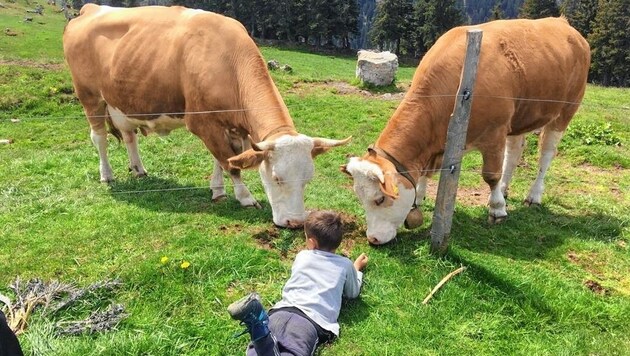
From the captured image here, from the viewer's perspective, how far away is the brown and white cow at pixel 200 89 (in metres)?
6.18

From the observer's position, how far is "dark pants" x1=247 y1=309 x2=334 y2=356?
3537 mm

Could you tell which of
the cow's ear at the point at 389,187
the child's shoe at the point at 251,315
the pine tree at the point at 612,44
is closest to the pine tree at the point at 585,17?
the pine tree at the point at 612,44

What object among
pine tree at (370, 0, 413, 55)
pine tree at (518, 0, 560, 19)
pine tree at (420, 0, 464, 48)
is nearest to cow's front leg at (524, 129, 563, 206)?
pine tree at (420, 0, 464, 48)

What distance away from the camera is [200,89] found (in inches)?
274

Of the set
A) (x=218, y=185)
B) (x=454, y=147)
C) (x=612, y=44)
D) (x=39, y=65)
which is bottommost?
(x=612, y=44)

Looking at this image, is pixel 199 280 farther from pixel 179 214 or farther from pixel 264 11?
pixel 264 11

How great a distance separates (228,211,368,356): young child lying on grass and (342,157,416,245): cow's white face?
0.97 metres

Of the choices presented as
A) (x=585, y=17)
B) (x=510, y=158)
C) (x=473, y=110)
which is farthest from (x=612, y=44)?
(x=473, y=110)

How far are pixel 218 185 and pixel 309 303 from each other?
3.98m

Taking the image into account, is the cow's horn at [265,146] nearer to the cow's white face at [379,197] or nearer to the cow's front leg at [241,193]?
the cow's white face at [379,197]

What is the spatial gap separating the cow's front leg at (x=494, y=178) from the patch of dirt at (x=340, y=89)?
1019 cm

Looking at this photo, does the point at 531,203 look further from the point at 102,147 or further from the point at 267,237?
the point at 102,147

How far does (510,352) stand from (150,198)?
5.64 metres

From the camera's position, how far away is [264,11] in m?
64.5
